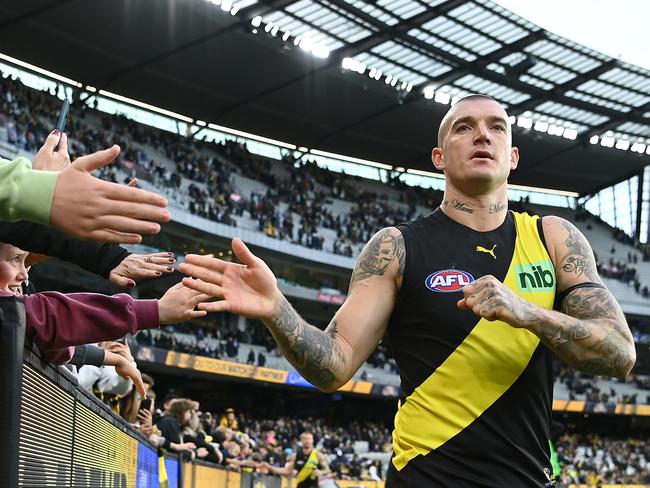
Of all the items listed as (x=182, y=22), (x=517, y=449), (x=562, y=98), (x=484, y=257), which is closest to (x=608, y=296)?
(x=484, y=257)

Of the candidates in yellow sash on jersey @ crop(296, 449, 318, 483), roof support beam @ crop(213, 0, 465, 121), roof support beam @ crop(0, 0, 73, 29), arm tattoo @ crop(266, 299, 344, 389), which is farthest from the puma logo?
roof support beam @ crop(213, 0, 465, 121)

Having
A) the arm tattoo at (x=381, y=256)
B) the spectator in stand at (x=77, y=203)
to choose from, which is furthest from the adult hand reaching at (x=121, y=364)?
the spectator in stand at (x=77, y=203)

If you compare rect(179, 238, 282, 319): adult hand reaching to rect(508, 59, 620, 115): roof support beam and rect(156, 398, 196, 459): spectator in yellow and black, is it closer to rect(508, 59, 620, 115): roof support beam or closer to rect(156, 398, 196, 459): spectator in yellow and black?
rect(156, 398, 196, 459): spectator in yellow and black

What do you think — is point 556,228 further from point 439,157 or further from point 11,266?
point 11,266

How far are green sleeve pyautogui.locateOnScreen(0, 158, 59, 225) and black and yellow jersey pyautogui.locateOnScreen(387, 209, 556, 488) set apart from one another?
5.10 feet

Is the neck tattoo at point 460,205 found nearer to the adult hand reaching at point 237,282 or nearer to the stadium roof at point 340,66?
the adult hand reaching at point 237,282

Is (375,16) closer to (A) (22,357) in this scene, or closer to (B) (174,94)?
(B) (174,94)

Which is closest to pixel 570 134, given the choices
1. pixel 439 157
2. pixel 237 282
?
pixel 439 157

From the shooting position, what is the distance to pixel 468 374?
3.10 meters

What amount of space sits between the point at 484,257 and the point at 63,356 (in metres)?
1.63

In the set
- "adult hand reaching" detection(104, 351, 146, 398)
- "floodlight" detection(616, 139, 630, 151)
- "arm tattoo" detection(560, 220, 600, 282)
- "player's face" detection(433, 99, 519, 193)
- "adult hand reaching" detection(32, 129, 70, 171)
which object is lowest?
"adult hand reaching" detection(104, 351, 146, 398)

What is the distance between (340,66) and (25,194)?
1587 inches

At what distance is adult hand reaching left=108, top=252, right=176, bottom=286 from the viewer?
402 centimetres

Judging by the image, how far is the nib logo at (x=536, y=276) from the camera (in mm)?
3258
